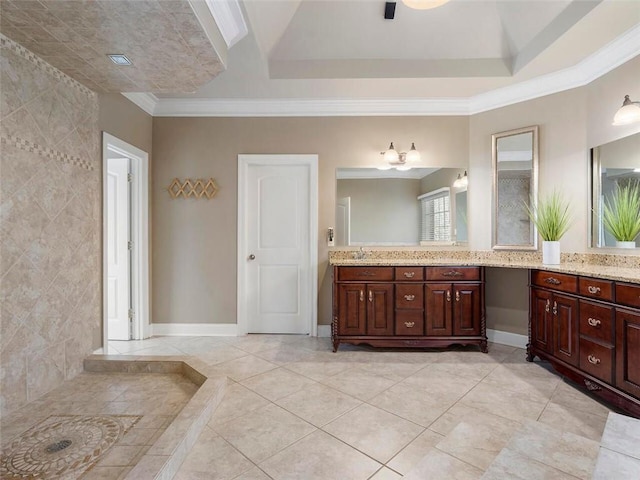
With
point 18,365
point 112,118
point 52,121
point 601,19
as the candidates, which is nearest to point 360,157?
point 601,19

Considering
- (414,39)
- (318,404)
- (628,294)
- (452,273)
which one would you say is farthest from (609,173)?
(318,404)

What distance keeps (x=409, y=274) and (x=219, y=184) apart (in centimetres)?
227

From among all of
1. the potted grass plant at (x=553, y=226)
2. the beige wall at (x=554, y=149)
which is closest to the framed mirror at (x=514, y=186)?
the beige wall at (x=554, y=149)

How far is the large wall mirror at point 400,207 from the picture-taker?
12.0 feet

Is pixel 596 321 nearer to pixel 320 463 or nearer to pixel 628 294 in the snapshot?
pixel 628 294

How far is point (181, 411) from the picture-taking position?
198cm

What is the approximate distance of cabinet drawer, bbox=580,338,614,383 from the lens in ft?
7.03

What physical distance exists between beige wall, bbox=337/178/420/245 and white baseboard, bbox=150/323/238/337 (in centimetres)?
171

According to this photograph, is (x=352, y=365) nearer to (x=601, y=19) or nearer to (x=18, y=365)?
(x=18, y=365)

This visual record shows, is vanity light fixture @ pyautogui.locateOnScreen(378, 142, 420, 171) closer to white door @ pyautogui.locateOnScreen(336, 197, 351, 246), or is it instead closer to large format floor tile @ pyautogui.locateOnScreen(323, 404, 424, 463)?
white door @ pyautogui.locateOnScreen(336, 197, 351, 246)

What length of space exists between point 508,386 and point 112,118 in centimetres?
400

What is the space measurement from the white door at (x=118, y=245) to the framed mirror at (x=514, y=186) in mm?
3892

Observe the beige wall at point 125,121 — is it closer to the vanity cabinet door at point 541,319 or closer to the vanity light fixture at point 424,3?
the vanity light fixture at point 424,3

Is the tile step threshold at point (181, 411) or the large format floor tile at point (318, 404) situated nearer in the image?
the tile step threshold at point (181, 411)
